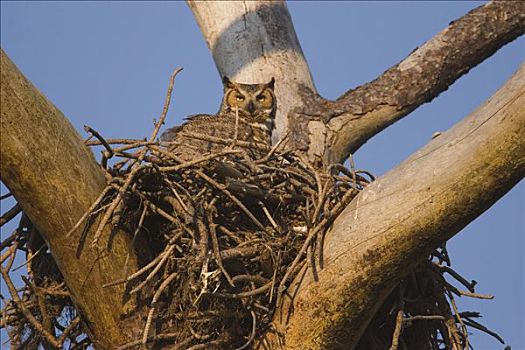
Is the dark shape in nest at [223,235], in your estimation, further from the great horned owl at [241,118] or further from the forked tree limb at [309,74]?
the forked tree limb at [309,74]

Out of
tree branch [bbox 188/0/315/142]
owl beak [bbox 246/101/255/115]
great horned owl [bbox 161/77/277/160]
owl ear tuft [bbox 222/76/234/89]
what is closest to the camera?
great horned owl [bbox 161/77/277/160]

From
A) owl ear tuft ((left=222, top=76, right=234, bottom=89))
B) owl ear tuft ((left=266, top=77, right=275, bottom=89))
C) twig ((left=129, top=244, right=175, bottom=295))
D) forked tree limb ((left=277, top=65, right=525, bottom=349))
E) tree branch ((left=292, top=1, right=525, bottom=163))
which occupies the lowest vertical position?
forked tree limb ((left=277, top=65, right=525, bottom=349))

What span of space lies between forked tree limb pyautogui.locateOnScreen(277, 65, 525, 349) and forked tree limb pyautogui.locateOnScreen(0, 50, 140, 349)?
31.0 inches

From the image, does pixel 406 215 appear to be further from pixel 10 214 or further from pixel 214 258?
pixel 10 214

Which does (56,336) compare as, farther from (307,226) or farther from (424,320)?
(424,320)

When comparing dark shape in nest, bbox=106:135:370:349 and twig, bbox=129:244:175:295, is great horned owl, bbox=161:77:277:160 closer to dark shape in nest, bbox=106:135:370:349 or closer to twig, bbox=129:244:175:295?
dark shape in nest, bbox=106:135:370:349

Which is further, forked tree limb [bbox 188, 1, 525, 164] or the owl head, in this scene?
the owl head

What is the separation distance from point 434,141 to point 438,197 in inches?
11.1

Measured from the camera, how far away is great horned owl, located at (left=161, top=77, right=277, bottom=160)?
5.04 meters

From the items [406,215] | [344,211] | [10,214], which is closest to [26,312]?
[10,214]

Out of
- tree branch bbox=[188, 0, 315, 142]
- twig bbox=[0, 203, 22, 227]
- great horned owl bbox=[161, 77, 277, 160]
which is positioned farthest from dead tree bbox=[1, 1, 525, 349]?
tree branch bbox=[188, 0, 315, 142]

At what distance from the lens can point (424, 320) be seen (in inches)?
156

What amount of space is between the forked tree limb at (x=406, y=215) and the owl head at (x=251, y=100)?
2560 mm

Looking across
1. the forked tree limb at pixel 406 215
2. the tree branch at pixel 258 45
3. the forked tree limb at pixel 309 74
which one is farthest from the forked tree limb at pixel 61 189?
the tree branch at pixel 258 45
